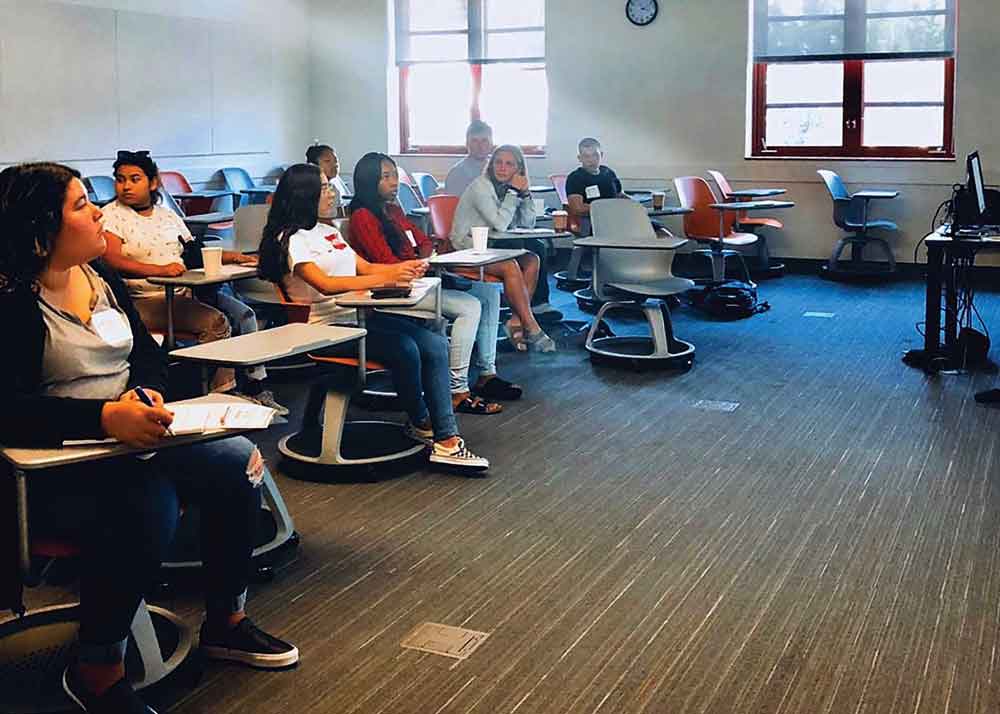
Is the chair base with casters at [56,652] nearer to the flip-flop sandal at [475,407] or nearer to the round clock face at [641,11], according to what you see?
the flip-flop sandal at [475,407]

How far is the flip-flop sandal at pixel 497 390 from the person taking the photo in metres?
5.72

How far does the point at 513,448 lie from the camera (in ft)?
16.1

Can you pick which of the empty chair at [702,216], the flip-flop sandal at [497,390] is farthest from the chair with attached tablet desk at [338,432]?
the empty chair at [702,216]

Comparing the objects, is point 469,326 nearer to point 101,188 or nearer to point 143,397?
point 143,397

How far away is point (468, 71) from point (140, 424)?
9.75 m

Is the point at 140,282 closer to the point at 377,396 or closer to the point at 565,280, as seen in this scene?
the point at 377,396

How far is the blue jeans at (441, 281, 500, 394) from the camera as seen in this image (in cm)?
521

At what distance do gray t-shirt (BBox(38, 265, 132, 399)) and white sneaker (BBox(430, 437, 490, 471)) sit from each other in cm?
190

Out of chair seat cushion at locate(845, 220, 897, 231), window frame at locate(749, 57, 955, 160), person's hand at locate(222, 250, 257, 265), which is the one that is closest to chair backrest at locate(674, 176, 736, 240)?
chair seat cushion at locate(845, 220, 897, 231)

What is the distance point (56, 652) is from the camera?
296 centimetres

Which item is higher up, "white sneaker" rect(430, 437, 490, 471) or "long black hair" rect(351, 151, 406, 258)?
"long black hair" rect(351, 151, 406, 258)

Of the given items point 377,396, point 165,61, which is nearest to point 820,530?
point 377,396

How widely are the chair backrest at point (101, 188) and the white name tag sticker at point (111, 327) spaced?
6.54m

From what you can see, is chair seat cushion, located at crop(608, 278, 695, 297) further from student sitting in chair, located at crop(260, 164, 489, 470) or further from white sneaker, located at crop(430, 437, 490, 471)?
white sneaker, located at crop(430, 437, 490, 471)
